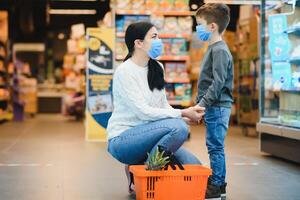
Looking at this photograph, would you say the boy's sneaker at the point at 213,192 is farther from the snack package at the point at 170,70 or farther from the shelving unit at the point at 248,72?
the shelving unit at the point at 248,72

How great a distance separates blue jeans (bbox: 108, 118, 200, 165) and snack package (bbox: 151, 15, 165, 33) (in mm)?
5160

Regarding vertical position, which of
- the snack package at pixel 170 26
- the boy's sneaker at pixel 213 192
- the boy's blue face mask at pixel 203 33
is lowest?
the boy's sneaker at pixel 213 192

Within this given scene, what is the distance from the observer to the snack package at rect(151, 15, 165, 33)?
29.2 feet

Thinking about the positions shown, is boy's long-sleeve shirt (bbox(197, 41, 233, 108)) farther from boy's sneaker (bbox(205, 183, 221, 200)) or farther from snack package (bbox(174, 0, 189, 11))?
snack package (bbox(174, 0, 189, 11))

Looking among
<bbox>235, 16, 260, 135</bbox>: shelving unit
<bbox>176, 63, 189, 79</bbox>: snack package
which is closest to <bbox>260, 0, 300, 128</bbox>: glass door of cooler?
<bbox>176, 63, 189, 79</bbox>: snack package

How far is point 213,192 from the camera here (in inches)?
159

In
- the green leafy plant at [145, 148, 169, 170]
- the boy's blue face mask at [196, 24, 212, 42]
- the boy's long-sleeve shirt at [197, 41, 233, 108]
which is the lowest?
the green leafy plant at [145, 148, 169, 170]

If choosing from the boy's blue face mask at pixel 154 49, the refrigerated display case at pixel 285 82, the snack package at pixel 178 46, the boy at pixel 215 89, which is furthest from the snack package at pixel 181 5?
the boy's blue face mask at pixel 154 49

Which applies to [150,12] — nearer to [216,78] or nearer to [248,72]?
[248,72]

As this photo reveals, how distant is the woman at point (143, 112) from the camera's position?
3.79 metres

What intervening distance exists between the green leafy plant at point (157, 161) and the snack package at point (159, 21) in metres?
5.47

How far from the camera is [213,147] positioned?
4.12m

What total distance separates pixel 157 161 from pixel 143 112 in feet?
1.26

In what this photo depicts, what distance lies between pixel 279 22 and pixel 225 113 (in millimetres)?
2739
